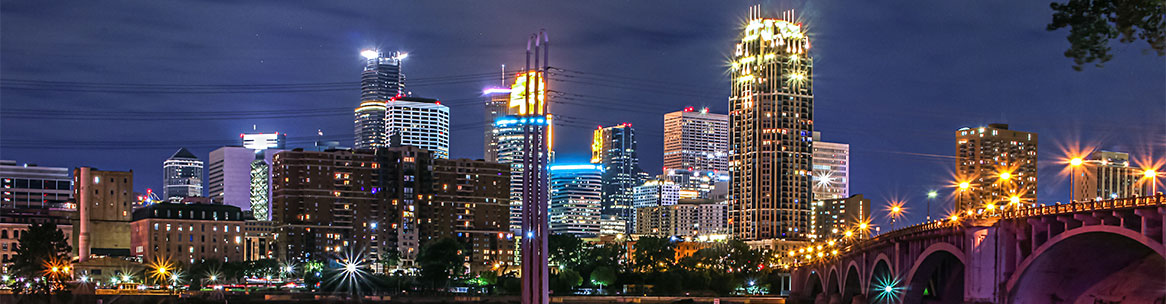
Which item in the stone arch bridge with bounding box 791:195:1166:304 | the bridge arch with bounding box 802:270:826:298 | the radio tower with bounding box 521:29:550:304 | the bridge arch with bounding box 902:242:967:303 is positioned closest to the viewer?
the radio tower with bounding box 521:29:550:304

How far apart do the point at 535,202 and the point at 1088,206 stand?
34.5m

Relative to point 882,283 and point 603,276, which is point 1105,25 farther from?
point 603,276

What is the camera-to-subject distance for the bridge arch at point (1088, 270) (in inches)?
2680

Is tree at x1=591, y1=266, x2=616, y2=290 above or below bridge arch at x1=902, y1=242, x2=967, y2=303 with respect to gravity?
below

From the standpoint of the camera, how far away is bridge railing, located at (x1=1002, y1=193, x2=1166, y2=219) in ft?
196

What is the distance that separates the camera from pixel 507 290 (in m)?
162

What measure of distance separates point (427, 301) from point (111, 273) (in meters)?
65.8

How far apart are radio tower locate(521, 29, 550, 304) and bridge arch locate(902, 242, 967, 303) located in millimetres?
52348

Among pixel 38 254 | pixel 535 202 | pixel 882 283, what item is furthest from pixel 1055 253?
pixel 38 254

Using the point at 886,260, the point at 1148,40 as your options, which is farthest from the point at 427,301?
the point at 1148,40

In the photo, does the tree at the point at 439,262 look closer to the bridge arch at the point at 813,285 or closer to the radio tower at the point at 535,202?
the bridge arch at the point at 813,285

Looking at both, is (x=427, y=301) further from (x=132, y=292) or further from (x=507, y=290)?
(x=132, y=292)

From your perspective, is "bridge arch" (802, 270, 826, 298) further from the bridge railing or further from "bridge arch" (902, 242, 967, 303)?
the bridge railing

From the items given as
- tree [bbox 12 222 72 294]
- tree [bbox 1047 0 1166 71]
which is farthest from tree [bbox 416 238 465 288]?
tree [bbox 1047 0 1166 71]
